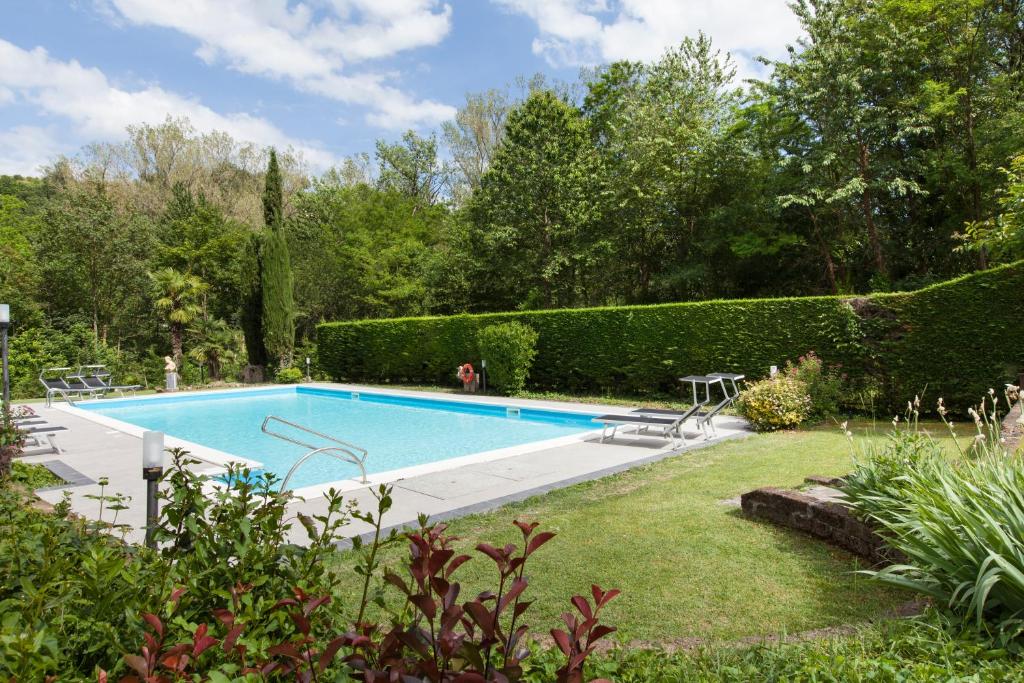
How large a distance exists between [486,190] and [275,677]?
2258 centimetres

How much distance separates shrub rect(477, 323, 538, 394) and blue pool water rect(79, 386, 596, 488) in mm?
1482

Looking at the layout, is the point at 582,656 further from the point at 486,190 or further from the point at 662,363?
the point at 486,190

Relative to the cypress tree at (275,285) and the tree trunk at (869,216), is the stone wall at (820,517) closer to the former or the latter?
the tree trunk at (869,216)

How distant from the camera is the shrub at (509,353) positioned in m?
15.6

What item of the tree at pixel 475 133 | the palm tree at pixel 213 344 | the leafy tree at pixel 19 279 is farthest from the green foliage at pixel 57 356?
the tree at pixel 475 133

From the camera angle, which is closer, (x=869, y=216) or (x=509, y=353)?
(x=509, y=353)

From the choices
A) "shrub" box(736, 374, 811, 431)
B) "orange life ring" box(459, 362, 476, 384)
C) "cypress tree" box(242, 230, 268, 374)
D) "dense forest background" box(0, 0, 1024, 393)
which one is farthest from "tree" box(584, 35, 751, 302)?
"cypress tree" box(242, 230, 268, 374)

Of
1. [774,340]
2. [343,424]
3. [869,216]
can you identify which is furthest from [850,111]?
[343,424]

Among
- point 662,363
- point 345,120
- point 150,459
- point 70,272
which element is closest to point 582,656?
point 150,459

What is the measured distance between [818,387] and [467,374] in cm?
972

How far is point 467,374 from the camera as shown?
17141mm

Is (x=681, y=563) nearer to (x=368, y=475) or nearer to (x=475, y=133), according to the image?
(x=368, y=475)

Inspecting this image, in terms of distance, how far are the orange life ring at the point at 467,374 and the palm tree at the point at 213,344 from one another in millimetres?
11089

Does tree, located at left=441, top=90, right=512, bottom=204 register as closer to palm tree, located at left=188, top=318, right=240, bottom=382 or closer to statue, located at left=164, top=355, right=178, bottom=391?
palm tree, located at left=188, top=318, right=240, bottom=382
